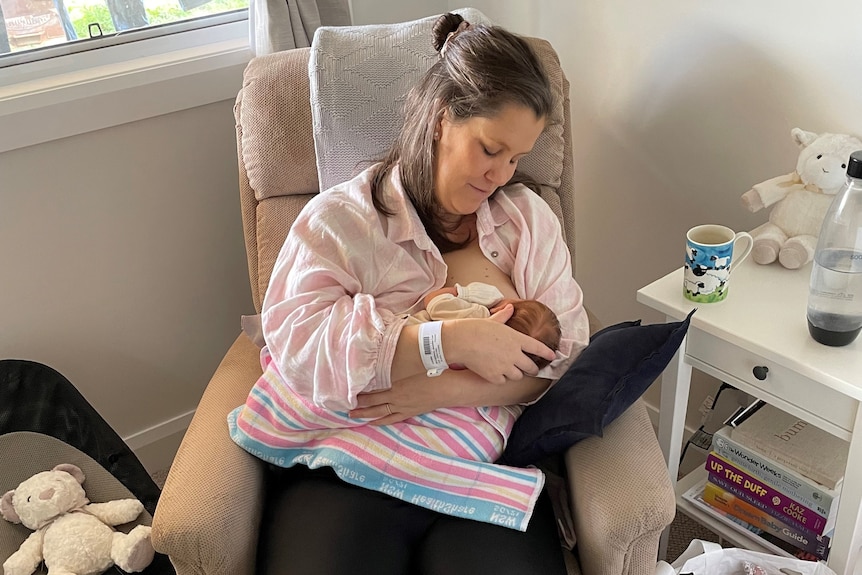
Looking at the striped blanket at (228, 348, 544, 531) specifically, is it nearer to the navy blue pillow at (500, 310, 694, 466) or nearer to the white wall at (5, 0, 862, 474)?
the navy blue pillow at (500, 310, 694, 466)

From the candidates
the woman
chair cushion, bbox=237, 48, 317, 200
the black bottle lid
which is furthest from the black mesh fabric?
the black bottle lid

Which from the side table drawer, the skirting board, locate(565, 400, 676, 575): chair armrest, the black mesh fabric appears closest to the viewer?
locate(565, 400, 676, 575): chair armrest

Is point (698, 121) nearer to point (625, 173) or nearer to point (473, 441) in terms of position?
point (625, 173)

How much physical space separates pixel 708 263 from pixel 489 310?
1.21 ft

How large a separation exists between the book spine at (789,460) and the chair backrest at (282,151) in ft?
1.81

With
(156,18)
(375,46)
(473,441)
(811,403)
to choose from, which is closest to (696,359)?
(811,403)

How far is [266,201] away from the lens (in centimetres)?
155

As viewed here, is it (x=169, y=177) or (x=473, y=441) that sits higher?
(x=169, y=177)

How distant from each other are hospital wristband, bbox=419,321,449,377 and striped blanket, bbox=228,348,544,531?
11cm

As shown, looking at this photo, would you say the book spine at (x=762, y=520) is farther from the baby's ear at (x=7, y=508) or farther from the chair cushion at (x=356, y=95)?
the baby's ear at (x=7, y=508)

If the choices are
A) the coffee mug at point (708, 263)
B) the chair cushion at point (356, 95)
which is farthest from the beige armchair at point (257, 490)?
the coffee mug at point (708, 263)

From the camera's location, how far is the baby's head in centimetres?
125

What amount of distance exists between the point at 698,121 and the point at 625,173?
0.79 feet

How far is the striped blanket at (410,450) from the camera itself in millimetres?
1185
